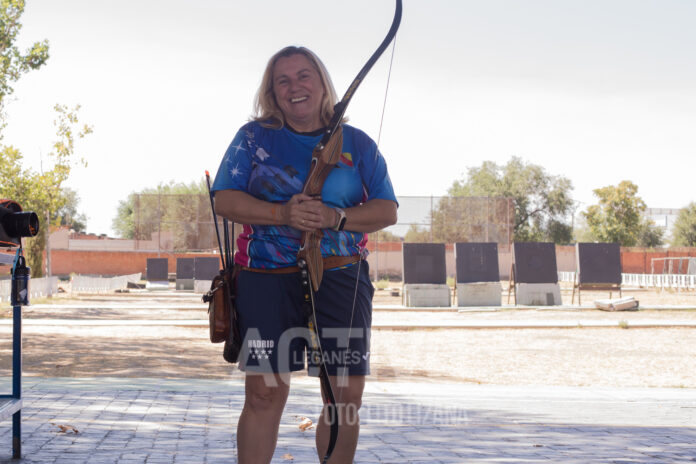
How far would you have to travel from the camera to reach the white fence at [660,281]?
39.5 meters

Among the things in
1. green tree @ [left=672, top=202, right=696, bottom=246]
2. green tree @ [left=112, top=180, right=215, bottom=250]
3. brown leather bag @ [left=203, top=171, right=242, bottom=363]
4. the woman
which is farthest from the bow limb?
green tree @ [left=672, top=202, right=696, bottom=246]

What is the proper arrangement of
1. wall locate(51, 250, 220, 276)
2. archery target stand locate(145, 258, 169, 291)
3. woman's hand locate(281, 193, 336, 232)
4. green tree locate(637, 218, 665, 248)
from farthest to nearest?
green tree locate(637, 218, 665, 248) < wall locate(51, 250, 220, 276) < archery target stand locate(145, 258, 169, 291) < woman's hand locate(281, 193, 336, 232)

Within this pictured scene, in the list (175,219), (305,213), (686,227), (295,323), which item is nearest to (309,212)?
(305,213)

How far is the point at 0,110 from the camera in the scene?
71.1ft

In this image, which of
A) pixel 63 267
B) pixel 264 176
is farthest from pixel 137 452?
pixel 63 267

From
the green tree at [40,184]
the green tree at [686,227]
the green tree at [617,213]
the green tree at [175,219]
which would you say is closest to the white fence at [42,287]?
the green tree at [40,184]

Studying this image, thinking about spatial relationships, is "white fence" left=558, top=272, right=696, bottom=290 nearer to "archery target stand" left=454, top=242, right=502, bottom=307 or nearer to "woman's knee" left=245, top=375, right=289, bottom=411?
"archery target stand" left=454, top=242, right=502, bottom=307

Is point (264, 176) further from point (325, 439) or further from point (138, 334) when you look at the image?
point (138, 334)

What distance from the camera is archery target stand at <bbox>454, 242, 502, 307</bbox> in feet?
86.9

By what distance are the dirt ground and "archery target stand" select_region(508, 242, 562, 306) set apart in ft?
31.8

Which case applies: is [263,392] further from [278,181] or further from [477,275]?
[477,275]

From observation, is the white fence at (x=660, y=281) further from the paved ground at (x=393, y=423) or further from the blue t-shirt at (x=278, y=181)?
the blue t-shirt at (x=278, y=181)

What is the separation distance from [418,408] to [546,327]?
1156 centimetres

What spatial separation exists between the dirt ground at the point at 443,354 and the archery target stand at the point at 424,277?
9.02 m
